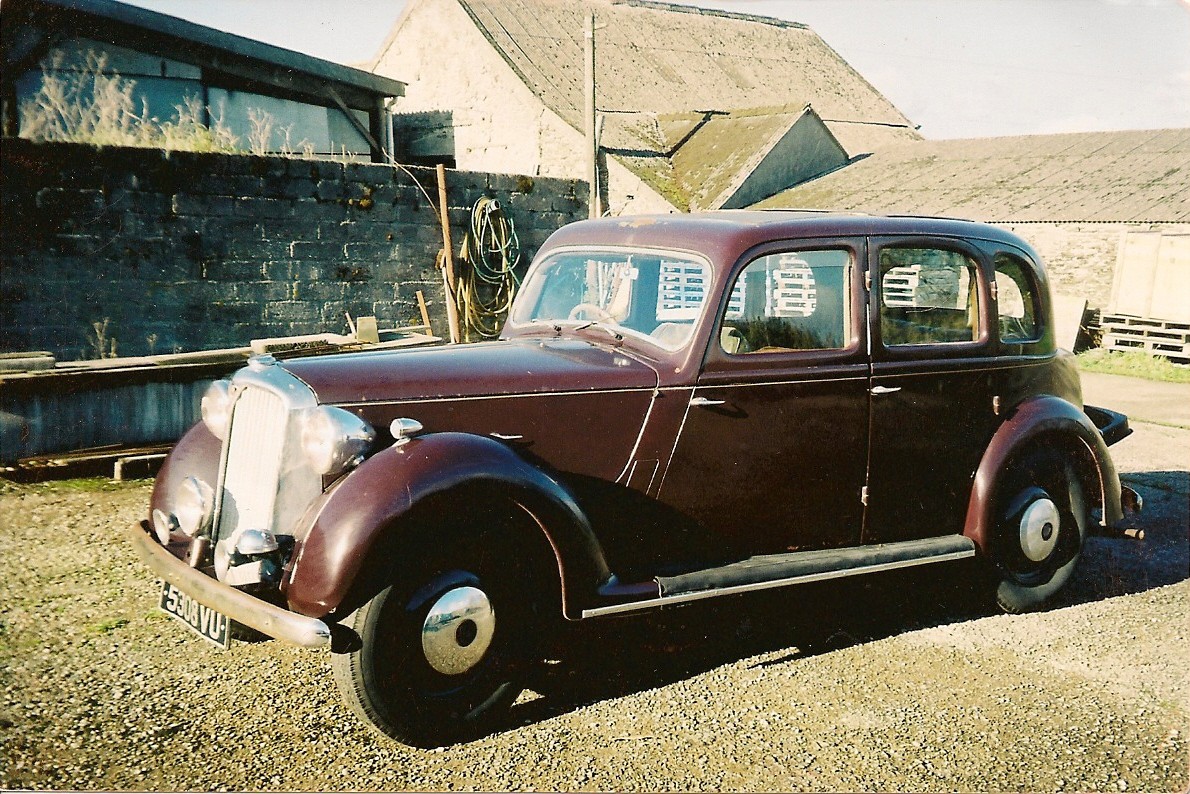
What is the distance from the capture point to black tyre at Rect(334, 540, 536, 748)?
9.68ft

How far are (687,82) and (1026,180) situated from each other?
12.1 metres

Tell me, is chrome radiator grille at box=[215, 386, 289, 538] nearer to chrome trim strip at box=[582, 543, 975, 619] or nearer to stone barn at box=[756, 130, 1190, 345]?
chrome trim strip at box=[582, 543, 975, 619]

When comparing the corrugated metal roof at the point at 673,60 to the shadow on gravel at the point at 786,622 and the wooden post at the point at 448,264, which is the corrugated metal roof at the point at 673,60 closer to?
the wooden post at the point at 448,264

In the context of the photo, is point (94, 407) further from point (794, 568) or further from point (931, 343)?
point (931, 343)

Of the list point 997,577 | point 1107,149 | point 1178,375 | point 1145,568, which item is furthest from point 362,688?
point 1107,149

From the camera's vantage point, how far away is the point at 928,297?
4.36 metres

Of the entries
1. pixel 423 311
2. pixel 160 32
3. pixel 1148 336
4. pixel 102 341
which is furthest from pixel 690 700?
pixel 1148 336

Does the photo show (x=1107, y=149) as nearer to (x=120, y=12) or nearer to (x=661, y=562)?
(x=120, y=12)

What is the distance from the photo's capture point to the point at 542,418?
3408 millimetres

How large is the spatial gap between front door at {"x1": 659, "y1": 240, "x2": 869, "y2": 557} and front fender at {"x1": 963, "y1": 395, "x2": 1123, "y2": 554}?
0.64 meters

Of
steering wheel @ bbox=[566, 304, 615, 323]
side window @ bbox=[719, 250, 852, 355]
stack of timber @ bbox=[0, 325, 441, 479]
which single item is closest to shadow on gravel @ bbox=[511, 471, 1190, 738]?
side window @ bbox=[719, 250, 852, 355]

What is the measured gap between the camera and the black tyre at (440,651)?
9.68 feet

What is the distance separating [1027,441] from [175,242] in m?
7.10

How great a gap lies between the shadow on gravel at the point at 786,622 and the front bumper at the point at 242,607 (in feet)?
2.85
